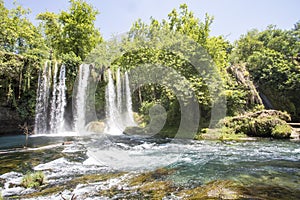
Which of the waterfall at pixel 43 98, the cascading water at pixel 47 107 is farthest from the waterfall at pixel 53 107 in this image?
the waterfall at pixel 43 98

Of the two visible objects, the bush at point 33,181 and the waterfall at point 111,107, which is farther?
the waterfall at point 111,107

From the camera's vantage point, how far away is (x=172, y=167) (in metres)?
6.25

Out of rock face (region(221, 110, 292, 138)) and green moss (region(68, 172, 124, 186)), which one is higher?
rock face (region(221, 110, 292, 138))

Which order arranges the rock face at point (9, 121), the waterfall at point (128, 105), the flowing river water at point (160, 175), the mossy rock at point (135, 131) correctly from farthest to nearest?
the waterfall at point (128, 105) < the rock face at point (9, 121) < the mossy rock at point (135, 131) < the flowing river water at point (160, 175)

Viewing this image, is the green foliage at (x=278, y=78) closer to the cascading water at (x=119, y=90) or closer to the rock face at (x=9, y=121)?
→ the cascading water at (x=119, y=90)

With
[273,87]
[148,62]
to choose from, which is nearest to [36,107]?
[148,62]

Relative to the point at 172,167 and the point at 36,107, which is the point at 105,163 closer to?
the point at 172,167

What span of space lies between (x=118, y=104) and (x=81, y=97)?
145 inches

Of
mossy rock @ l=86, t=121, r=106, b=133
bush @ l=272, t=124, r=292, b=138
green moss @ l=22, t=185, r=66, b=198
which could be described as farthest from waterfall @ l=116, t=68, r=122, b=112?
green moss @ l=22, t=185, r=66, b=198

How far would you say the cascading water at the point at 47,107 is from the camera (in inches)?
680

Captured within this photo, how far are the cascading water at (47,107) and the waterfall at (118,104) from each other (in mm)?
4367

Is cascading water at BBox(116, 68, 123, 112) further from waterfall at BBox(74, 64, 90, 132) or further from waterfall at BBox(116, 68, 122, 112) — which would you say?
waterfall at BBox(74, 64, 90, 132)

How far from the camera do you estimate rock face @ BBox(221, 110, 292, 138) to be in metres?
11.8

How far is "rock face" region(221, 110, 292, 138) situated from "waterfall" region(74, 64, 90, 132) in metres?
12.9
